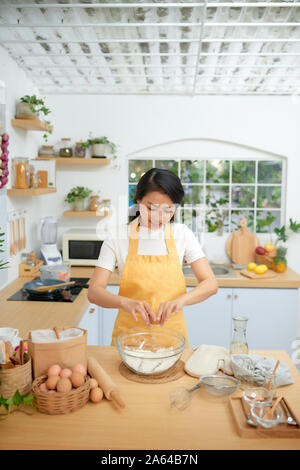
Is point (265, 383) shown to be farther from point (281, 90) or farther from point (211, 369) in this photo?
point (281, 90)

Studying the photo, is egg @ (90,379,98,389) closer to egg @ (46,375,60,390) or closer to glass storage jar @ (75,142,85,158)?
egg @ (46,375,60,390)

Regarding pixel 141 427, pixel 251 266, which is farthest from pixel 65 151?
pixel 141 427

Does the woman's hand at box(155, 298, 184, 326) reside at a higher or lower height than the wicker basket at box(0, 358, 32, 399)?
higher

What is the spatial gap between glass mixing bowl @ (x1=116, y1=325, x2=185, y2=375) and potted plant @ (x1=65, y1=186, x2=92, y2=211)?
2.36 m

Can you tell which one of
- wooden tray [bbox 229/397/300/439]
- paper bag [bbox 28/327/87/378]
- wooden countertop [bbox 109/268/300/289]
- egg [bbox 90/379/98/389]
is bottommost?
wooden countertop [bbox 109/268/300/289]

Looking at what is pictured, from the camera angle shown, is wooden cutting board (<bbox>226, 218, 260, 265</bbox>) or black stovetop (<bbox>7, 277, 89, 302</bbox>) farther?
wooden cutting board (<bbox>226, 218, 260, 265</bbox>)

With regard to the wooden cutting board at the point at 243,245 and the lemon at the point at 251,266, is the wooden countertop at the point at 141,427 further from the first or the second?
the wooden cutting board at the point at 243,245

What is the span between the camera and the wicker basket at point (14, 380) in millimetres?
1310

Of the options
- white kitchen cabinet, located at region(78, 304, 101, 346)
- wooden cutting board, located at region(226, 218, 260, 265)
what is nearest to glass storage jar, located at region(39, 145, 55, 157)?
white kitchen cabinet, located at region(78, 304, 101, 346)

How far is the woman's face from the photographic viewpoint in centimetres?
179

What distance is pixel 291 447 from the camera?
1.13 metres
